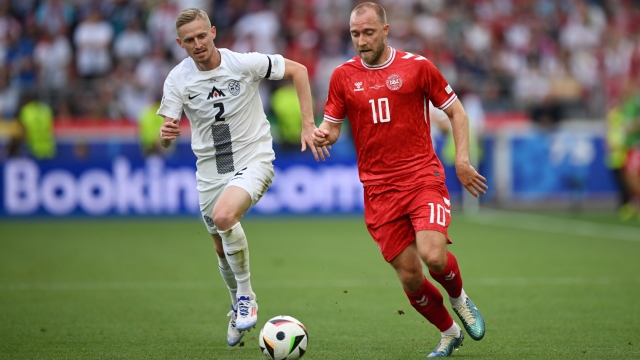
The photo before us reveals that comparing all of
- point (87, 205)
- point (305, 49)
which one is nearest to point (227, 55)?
point (87, 205)

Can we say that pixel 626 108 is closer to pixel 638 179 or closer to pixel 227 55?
pixel 638 179

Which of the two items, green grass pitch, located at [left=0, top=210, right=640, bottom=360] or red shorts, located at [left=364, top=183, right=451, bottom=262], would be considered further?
green grass pitch, located at [left=0, top=210, right=640, bottom=360]

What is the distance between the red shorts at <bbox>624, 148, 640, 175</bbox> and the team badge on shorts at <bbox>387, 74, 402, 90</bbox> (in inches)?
502

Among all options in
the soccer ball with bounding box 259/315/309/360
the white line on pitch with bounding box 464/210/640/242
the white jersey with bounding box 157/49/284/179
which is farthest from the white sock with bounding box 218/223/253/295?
the white line on pitch with bounding box 464/210/640/242

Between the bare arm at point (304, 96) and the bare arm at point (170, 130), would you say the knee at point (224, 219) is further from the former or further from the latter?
the bare arm at point (304, 96)

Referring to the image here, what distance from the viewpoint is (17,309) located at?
8.55 meters

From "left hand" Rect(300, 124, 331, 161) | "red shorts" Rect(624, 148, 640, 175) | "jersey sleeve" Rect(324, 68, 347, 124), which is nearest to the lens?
"jersey sleeve" Rect(324, 68, 347, 124)

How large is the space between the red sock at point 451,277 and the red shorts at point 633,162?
41.2 feet

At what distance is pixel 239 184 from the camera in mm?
6930

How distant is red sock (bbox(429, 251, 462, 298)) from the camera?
635 centimetres

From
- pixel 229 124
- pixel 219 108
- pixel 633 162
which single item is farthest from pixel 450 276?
pixel 633 162

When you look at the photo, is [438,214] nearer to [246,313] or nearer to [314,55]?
[246,313]

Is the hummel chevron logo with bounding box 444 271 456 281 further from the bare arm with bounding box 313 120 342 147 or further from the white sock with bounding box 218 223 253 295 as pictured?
the white sock with bounding box 218 223 253 295

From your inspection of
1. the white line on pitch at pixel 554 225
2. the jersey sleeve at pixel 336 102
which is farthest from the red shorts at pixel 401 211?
the white line on pitch at pixel 554 225
